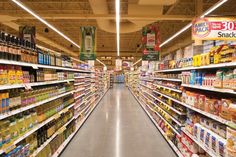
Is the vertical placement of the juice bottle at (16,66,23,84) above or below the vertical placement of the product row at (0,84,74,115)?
above

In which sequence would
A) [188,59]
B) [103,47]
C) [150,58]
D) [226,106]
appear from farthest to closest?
[103,47], [150,58], [188,59], [226,106]

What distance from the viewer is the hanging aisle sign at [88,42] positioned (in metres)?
9.41

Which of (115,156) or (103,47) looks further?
(103,47)

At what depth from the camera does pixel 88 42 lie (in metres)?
9.52

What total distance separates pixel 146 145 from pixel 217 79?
Answer: 3517mm

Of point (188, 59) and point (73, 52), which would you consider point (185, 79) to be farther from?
point (73, 52)

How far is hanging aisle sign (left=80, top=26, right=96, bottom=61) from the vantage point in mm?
Answer: 9414

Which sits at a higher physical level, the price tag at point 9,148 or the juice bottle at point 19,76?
the juice bottle at point 19,76

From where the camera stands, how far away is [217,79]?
3.00 m

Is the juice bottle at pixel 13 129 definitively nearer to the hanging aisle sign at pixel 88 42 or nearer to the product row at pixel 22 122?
the product row at pixel 22 122

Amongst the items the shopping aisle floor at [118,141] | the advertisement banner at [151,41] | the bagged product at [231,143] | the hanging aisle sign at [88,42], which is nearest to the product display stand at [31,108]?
the shopping aisle floor at [118,141]

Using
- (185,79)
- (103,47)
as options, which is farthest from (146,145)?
(103,47)

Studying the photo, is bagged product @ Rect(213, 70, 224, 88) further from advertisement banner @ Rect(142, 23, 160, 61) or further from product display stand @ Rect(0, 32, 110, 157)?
advertisement banner @ Rect(142, 23, 160, 61)

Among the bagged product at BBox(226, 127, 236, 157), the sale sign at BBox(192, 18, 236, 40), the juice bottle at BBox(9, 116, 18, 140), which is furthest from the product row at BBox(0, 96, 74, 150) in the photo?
the sale sign at BBox(192, 18, 236, 40)
